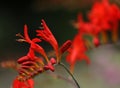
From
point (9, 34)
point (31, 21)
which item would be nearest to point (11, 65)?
point (9, 34)

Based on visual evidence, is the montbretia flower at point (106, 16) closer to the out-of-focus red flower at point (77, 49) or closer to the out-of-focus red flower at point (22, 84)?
the out-of-focus red flower at point (77, 49)

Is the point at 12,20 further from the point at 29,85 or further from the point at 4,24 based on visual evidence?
the point at 29,85

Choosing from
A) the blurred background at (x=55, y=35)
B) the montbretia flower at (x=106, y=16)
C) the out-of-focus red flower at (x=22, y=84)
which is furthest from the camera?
the blurred background at (x=55, y=35)

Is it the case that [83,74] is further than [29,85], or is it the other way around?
[83,74]

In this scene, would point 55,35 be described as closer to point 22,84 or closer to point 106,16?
point 106,16

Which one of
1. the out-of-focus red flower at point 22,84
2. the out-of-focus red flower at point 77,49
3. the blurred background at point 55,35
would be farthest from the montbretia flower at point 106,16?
the out-of-focus red flower at point 22,84

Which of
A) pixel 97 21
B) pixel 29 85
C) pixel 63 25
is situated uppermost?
pixel 29 85

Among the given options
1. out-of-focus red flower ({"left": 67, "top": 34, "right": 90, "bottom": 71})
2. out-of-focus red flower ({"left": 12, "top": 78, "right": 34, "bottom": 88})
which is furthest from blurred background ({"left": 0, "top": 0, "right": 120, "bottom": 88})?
out-of-focus red flower ({"left": 12, "top": 78, "right": 34, "bottom": 88})

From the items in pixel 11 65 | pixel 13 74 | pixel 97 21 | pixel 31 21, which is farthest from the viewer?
pixel 31 21
